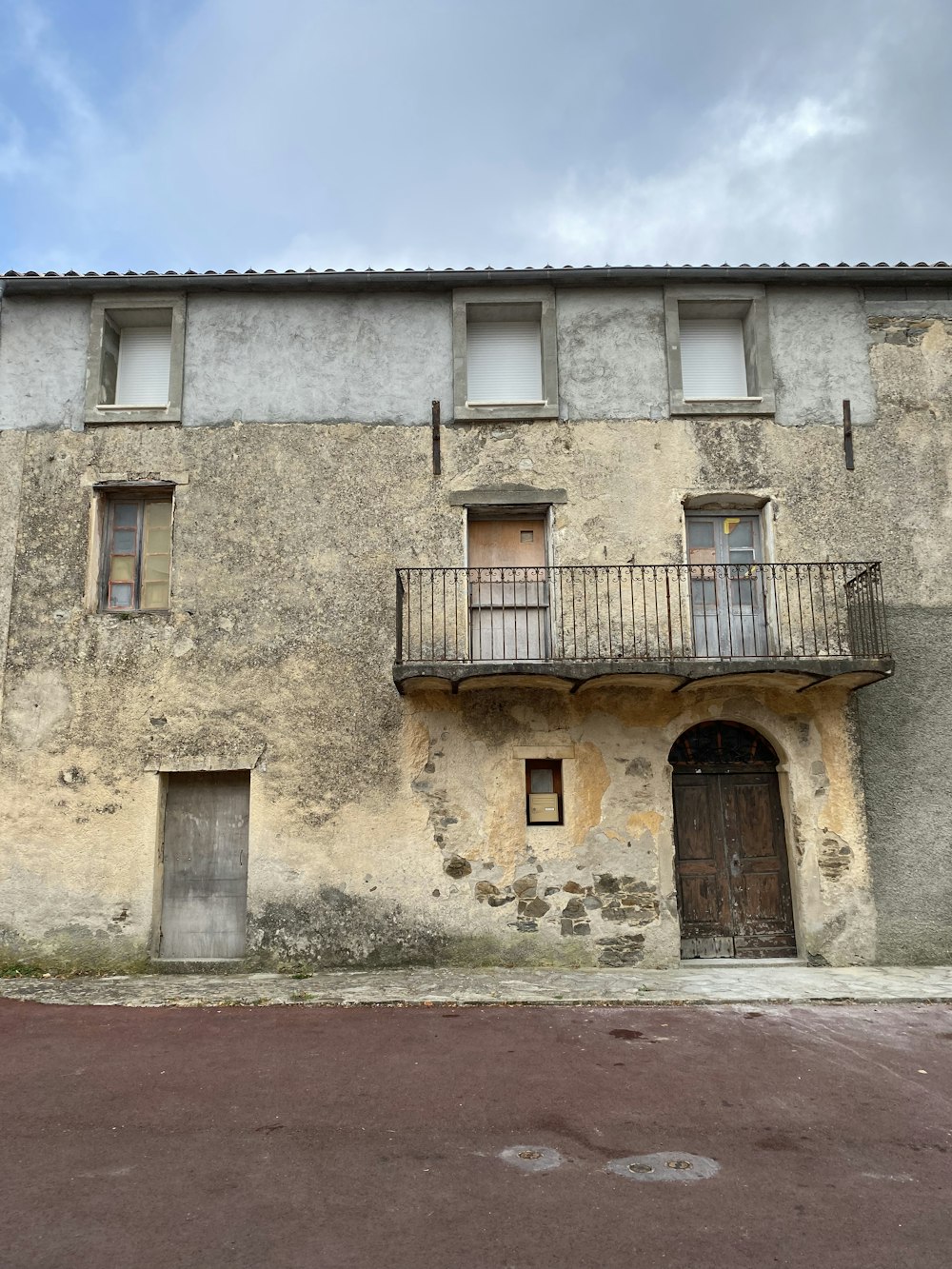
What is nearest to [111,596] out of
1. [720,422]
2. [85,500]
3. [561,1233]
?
[85,500]

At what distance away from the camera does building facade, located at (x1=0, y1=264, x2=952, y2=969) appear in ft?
34.4

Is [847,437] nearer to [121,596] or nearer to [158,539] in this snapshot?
[158,539]

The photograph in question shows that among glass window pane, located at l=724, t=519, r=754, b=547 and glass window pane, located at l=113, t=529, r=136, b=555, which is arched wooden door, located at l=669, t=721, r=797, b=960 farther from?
glass window pane, located at l=113, t=529, r=136, b=555

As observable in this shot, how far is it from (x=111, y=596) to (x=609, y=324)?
703 centimetres

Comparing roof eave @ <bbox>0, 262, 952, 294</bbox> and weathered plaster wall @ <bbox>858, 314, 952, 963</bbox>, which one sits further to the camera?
roof eave @ <bbox>0, 262, 952, 294</bbox>

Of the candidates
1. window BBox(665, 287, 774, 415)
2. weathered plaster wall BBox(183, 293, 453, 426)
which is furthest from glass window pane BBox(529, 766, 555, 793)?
window BBox(665, 287, 774, 415)

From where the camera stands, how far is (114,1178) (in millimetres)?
4832

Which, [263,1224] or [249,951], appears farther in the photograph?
[249,951]

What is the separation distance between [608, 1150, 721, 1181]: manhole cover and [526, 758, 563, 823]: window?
222 inches

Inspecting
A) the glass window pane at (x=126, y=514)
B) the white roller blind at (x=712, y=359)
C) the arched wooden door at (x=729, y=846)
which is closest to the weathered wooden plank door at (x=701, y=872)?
the arched wooden door at (x=729, y=846)

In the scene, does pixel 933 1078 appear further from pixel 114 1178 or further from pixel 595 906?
pixel 114 1178

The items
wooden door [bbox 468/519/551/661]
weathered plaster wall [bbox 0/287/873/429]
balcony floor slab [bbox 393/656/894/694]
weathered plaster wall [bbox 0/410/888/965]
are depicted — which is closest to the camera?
balcony floor slab [bbox 393/656/894/694]

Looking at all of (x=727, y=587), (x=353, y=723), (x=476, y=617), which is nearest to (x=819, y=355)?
(x=727, y=587)

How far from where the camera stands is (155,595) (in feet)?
37.4
